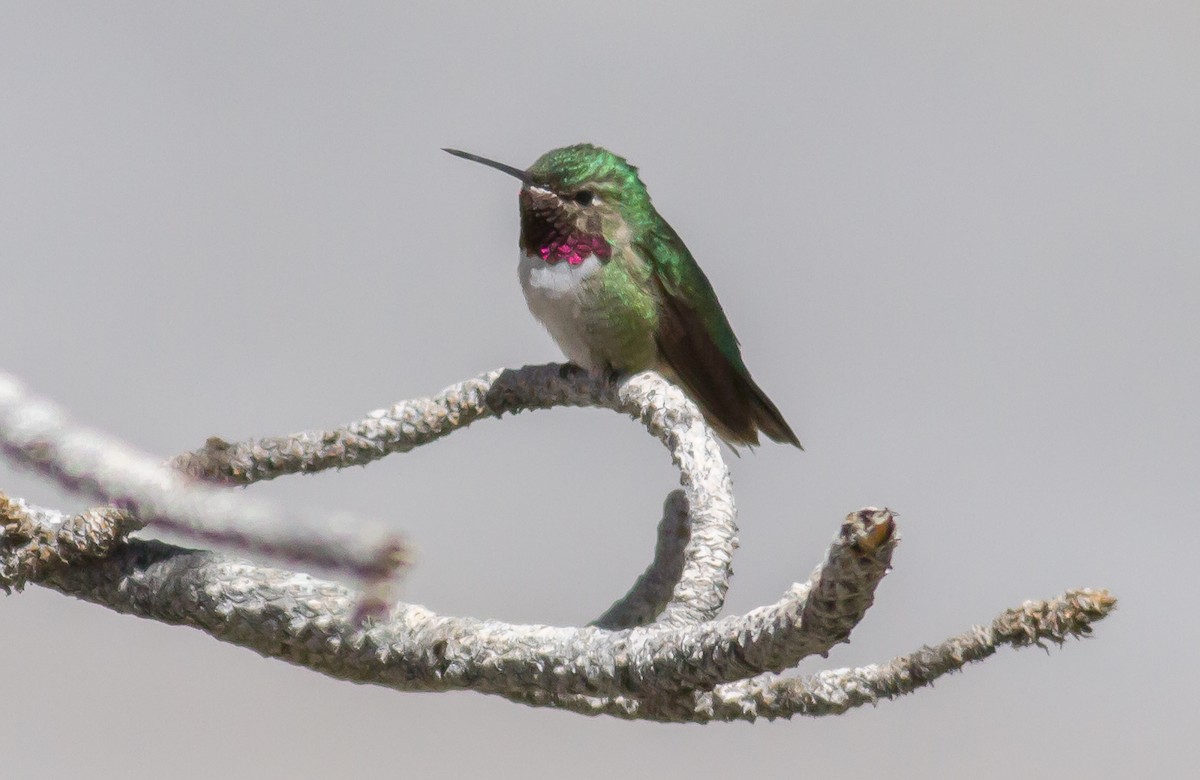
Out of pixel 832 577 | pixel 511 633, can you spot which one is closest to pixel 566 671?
pixel 511 633

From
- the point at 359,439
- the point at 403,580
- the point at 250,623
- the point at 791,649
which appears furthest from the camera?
the point at 359,439

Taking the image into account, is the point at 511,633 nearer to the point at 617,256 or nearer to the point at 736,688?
the point at 736,688

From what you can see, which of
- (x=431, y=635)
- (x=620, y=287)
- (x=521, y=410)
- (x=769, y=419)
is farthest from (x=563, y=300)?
(x=431, y=635)

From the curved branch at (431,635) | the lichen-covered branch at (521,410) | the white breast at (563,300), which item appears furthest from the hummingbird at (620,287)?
the curved branch at (431,635)

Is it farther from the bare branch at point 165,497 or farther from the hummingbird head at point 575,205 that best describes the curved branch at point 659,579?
the hummingbird head at point 575,205

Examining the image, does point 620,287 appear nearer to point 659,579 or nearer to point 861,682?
point 659,579
